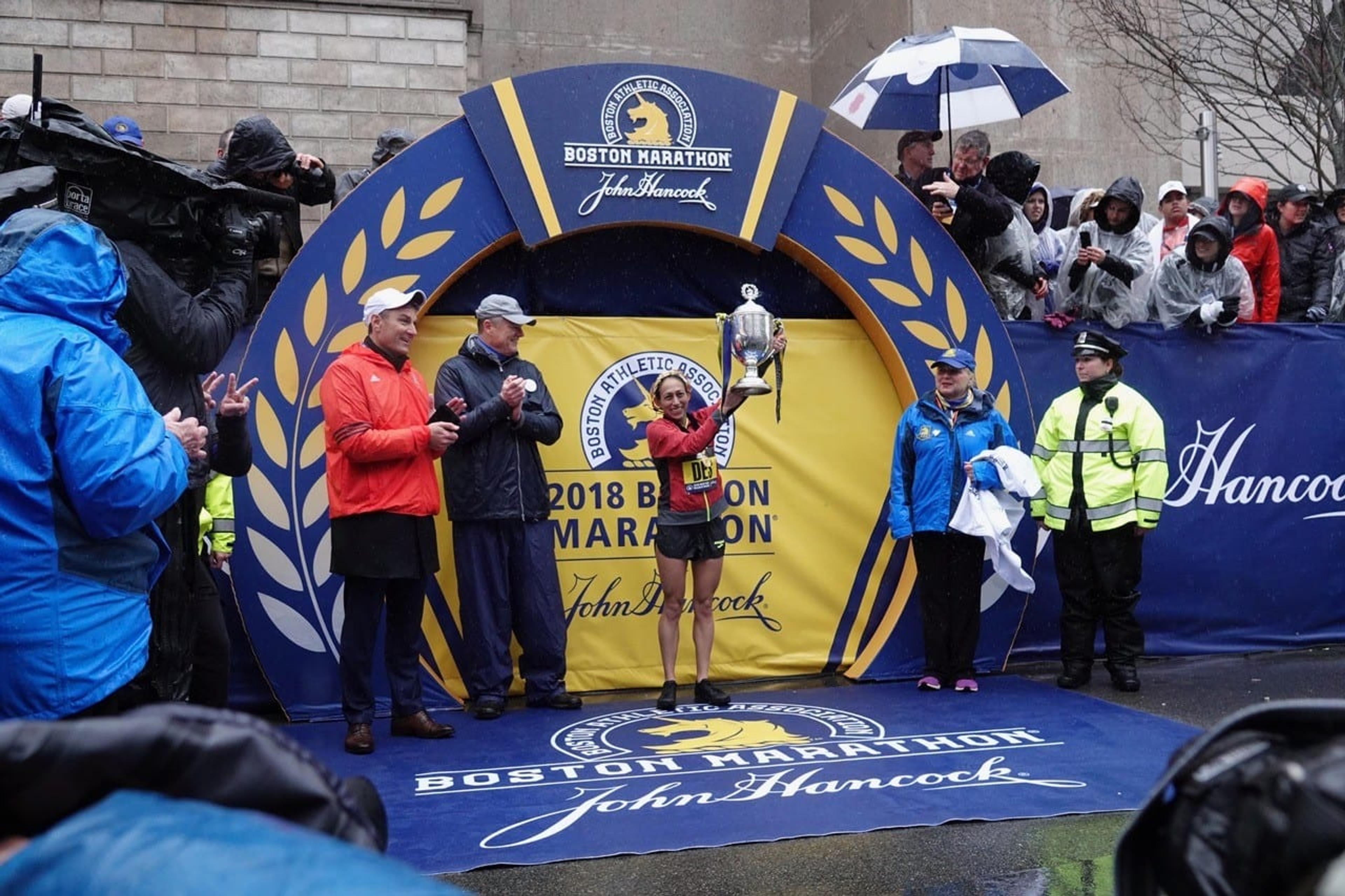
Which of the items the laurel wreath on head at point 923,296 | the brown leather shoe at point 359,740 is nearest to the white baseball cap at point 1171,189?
the laurel wreath on head at point 923,296

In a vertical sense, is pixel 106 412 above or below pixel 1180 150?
below

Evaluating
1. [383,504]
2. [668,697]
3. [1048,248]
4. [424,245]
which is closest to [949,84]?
[1048,248]

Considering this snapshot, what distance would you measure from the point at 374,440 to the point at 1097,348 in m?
4.03

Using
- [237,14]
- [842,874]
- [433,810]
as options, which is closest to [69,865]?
[842,874]

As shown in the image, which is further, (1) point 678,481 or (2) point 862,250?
(2) point 862,250

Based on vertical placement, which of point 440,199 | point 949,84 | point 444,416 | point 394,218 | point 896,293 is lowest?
point 444,416

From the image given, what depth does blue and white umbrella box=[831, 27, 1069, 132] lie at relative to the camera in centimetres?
813

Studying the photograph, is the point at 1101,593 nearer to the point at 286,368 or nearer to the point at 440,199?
the point at 440,199

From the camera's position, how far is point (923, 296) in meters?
8.20

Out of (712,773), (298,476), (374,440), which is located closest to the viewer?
(712,773)

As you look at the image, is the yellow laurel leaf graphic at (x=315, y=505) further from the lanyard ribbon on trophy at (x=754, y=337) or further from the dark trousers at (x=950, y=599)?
the dark trousers at (x=950, y=599)

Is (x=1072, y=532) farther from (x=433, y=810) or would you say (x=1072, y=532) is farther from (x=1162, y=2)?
(x=1162, y=2)

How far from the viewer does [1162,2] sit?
17.5 meters

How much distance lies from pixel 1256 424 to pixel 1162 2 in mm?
10340
